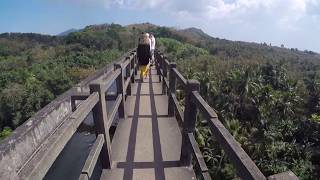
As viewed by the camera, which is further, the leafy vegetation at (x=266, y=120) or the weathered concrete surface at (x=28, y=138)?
the leafy vegetation at (x=266, y=120)

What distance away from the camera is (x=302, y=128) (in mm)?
31812

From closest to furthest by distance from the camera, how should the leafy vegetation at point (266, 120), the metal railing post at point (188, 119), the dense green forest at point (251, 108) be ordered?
the metal railing post at point (188, 119), the leafy vegetation at point (266, 120), the dense green forest at point (251, 108)

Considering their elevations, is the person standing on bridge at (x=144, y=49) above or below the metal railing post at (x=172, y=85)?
above

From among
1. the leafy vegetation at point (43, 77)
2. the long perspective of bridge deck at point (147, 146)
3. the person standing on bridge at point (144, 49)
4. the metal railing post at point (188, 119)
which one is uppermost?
the person standing on bridge at point (144, 49)

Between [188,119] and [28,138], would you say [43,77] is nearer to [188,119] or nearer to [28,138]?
[188,119]

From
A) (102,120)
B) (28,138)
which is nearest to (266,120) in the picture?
(102,120)

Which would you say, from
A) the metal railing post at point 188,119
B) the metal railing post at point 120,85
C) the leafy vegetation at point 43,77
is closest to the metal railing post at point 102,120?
the metal railing post at point 188,119

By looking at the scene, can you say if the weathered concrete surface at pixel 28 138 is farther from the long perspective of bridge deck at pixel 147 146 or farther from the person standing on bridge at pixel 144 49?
the person standing on bridge at pixel 144 49

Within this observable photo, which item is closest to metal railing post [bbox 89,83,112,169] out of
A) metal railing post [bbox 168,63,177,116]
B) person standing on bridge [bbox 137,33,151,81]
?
metal railing post [bbox 168,63,177,116]

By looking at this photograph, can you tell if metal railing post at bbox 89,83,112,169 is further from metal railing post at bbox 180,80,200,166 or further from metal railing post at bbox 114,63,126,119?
metal railing post at bbox 114,63,126,119

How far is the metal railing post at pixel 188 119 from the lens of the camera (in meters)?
3.60

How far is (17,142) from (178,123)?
11.9 ft

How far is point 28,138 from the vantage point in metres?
2.63

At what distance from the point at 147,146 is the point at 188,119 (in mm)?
1071
